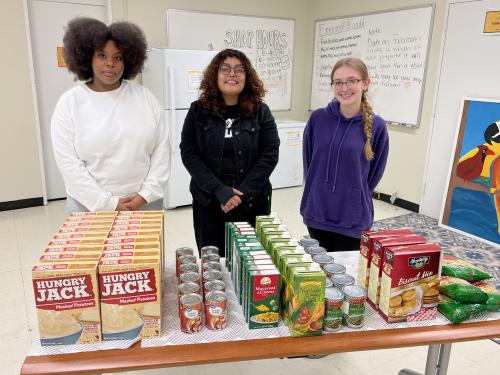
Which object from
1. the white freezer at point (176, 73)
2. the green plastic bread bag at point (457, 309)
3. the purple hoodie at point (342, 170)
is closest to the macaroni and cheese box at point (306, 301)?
the green plastic bread bag at point (457, 309)

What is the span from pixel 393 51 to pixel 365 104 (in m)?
2.92

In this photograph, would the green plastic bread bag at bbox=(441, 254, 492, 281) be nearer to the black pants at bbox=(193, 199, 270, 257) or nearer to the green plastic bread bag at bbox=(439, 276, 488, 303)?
the green plastic bread bag at bbox=(439, 276, 488, 303)

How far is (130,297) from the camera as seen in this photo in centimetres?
112

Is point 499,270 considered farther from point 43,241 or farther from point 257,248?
point 43,241

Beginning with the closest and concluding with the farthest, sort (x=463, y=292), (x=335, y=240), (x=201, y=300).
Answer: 1. (x=201, y=300)
2. (x=463, y=292)
3. (x=335, y=240)

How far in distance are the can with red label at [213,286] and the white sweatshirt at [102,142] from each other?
0.76 metres

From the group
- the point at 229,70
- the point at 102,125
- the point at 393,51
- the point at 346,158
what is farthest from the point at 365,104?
the point at 393,51

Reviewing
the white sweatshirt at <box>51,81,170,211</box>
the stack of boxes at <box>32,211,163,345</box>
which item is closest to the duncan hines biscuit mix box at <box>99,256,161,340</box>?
the stack of boxes at <box>32,211,163,345</box>

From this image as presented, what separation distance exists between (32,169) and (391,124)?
155 inches

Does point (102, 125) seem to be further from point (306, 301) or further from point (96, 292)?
point (306, 301)

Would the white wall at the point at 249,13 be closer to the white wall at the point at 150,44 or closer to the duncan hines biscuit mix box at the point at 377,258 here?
the white wall at the point at 150,44

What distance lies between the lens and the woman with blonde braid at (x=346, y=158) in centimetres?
185

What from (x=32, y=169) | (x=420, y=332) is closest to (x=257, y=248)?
(x=420, y=332)

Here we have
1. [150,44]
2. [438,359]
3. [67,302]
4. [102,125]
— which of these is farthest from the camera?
[150,44]
